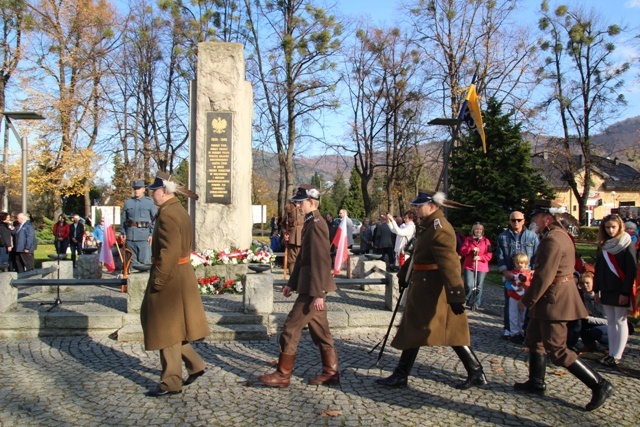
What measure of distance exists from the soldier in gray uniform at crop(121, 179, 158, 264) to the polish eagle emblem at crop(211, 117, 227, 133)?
6.41ft

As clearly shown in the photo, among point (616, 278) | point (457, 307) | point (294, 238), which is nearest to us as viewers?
point (457, 307)

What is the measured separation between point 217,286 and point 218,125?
3323 millimetres

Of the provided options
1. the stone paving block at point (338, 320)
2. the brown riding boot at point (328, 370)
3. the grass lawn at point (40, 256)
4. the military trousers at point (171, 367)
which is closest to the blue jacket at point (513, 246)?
the stone paving block at point (338, 320)

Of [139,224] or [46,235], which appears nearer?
[139,224]

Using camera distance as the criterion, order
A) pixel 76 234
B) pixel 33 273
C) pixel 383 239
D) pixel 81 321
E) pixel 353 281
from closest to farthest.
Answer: pixel 81 321, pixel 353 281, pixel 33 273, pixel 383 239, pixel 76 234

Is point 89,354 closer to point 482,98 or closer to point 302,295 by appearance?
point 302,295

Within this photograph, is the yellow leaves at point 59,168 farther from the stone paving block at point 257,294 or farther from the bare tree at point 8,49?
the stone paving block at point 257,294

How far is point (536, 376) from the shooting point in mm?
5305

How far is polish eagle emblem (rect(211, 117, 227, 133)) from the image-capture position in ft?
37.0

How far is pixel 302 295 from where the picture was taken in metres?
5.43

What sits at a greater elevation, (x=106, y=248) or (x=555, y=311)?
(x=106, y=248)

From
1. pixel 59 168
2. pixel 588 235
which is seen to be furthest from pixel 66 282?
pixel 588 235

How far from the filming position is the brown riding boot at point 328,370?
5.45 metres

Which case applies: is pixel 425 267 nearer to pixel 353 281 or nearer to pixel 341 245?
pixel 353 281
